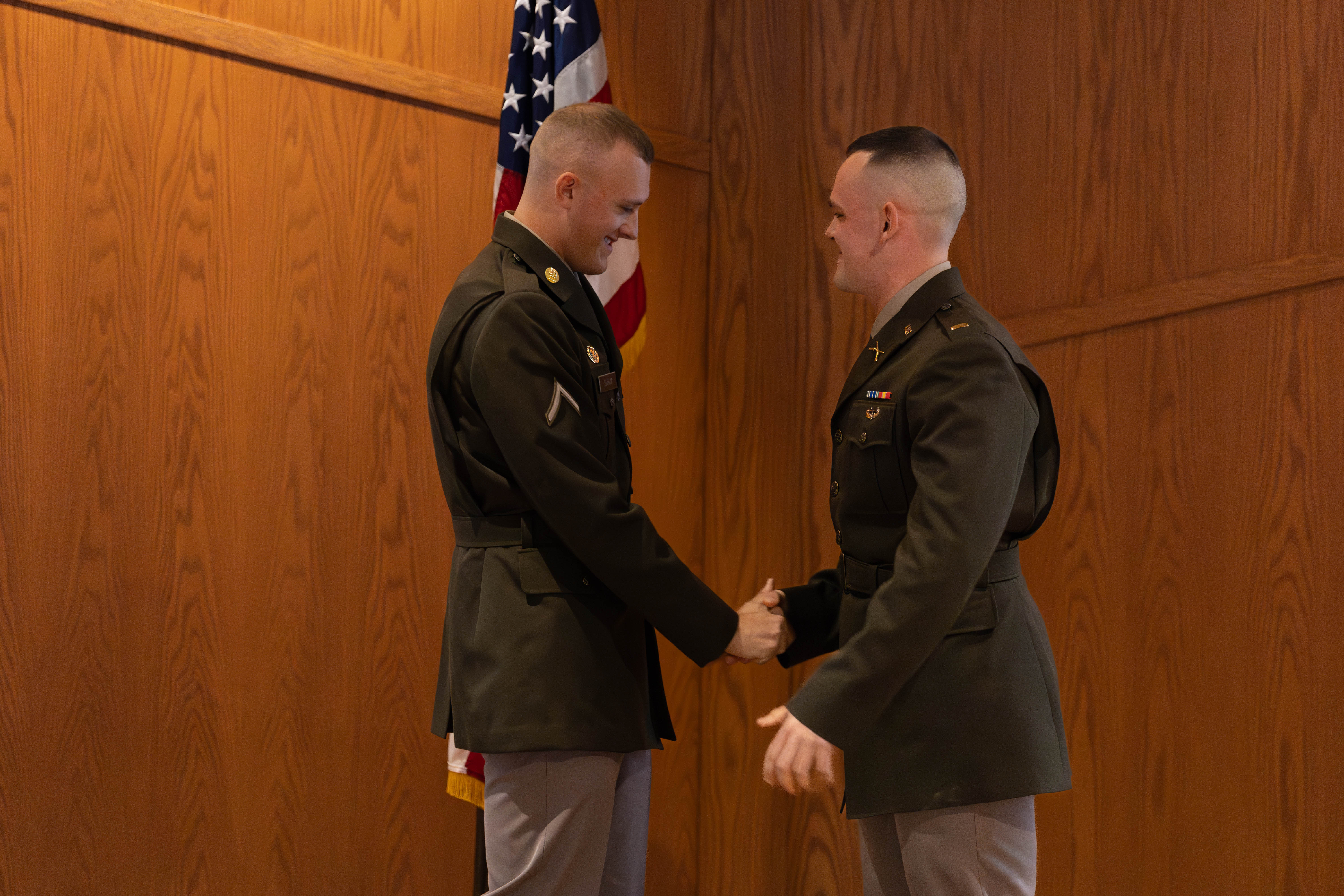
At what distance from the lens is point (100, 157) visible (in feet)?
7.78

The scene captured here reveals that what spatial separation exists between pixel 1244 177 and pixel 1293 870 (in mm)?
1297

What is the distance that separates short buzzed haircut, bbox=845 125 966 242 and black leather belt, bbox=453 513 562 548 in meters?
0.76

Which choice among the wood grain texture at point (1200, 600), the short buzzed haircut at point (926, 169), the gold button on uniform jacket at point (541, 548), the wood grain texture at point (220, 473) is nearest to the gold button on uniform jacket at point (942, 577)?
the short buzzed haircut at point (926, 169)

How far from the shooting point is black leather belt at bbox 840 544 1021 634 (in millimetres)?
1560

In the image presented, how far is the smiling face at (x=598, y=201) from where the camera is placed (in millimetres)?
1927

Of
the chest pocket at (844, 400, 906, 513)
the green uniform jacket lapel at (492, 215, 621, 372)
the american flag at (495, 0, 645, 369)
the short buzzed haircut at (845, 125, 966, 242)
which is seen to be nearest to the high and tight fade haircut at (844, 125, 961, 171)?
the short buzzed haircut at (845, 125, 966, 242)

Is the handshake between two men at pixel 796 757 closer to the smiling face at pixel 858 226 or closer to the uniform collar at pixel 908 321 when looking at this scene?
the uniform collar at pixel 908 321

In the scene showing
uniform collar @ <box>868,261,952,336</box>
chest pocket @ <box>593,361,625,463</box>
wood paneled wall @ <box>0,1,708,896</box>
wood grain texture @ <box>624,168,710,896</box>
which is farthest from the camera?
wood grain texture @ <box>624,168,710,896</box>

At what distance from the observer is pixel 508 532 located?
1756mm

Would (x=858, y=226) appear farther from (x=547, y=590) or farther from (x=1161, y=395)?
(x=1161, y=395)

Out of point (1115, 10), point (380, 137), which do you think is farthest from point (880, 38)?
point (380, 137)

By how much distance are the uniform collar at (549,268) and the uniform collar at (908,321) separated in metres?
0.45

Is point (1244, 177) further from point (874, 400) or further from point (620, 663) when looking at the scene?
point (620, 663)

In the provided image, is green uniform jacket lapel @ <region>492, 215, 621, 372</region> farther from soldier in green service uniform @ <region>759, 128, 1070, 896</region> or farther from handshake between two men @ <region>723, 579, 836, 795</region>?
handshake between two men @ <region>723, 579, 836, 795</region>
